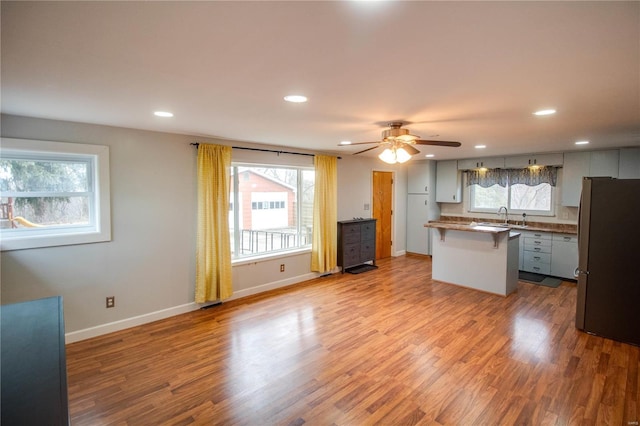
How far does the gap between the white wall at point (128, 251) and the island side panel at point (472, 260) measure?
3396 mm

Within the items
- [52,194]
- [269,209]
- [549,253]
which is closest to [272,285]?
[269,209]

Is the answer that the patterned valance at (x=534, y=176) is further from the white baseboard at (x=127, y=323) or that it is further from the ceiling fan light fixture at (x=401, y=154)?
the white baseboard at (x=127, y=323)

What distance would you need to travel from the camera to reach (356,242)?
6152mm

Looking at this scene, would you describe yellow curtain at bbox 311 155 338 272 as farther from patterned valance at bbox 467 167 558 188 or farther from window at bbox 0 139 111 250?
patterned valance at bbox 467 167 558 188

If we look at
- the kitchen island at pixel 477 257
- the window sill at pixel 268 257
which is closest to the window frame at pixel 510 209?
the kitchen island at pixel 477 257

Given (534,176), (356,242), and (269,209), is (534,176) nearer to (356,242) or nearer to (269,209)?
(356,242)

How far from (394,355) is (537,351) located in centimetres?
145

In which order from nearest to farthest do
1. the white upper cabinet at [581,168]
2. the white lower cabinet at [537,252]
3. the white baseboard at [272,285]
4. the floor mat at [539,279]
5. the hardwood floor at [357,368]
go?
the hardwood floor at [357,368] < the white baseboard at [272,285] < the white upper cabinet at [581,168] < the floor mat at [539,279] < the white lower cabinet at [537,252]

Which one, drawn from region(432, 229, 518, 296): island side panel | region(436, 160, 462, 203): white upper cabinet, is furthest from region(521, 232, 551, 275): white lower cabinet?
region(436, 160, 462, 203): white upper cabinet

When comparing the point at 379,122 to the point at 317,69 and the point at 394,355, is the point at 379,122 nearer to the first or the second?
the point at 317,69

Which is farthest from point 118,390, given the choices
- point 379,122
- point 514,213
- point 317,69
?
point 514,213

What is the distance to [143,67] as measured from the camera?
5.76ft

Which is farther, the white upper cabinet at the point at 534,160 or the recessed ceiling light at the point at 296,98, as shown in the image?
the white upper cabinet at the point at 534,160

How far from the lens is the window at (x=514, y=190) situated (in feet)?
20.0
